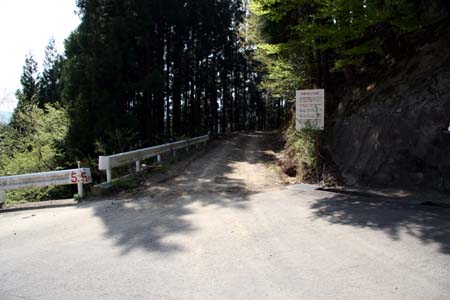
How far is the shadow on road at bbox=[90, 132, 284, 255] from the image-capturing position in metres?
A: 5.26

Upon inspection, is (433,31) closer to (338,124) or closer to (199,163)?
(338,124)

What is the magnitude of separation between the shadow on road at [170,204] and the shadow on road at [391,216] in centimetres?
186

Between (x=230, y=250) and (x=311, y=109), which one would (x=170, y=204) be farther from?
(x=311, y=109)

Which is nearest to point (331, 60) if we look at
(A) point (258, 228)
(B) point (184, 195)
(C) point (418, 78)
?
(C) point (418, 78)

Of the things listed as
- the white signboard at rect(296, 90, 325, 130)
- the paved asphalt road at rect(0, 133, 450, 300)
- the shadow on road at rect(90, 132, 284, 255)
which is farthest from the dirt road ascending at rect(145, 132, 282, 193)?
the white signboard at rect(296, 90, 325, 130)

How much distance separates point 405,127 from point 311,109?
287 cm

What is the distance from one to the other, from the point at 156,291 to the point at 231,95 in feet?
155

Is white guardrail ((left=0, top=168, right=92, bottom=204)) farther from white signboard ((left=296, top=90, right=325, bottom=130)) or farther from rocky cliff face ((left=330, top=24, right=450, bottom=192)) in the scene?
rocky cliff face ((left=330, top=24, right=450, bottom=192))

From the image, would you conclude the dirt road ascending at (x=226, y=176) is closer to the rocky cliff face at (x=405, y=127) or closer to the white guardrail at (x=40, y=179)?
the white guardrail at (x=40, y=179)

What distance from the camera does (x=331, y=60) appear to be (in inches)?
612

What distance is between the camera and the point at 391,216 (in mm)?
5891

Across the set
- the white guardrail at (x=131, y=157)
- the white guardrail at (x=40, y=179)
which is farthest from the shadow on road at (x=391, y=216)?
the white guardrail at (x=40, y=179)

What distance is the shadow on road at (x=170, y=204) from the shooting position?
526cm

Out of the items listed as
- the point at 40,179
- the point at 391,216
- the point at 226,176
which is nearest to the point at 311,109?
the point at 226,176
